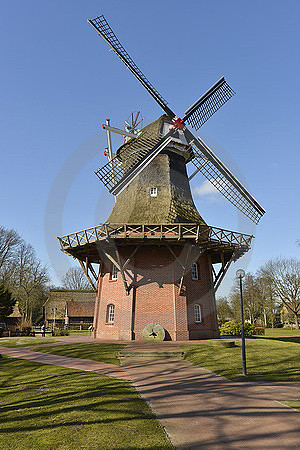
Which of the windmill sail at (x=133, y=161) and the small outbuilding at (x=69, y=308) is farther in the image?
the small outbuilding at (x=69, y=308)

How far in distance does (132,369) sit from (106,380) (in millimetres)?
2275

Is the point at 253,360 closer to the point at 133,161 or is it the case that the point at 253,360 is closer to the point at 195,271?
the point at 195,271

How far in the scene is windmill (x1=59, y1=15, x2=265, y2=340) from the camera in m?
17.9

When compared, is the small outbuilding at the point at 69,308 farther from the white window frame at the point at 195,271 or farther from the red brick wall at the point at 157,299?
the white window frame at the point at 195,271

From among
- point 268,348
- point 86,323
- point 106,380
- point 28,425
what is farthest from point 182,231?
point 86,323

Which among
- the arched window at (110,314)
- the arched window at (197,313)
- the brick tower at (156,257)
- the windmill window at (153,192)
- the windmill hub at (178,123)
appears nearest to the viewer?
the brick tower at (156,257)

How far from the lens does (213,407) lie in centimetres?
710

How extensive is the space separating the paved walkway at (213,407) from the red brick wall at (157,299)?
5.88m

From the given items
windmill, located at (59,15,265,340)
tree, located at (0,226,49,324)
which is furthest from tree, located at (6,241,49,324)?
windmill, located at (59,15,265,340)

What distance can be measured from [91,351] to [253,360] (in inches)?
298

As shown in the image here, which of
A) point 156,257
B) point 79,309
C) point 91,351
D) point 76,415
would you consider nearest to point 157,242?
point 156,257

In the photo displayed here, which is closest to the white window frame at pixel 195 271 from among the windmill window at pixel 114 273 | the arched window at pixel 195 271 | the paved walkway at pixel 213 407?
the arched window at pixel 195 271

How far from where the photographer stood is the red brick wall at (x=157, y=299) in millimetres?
18016

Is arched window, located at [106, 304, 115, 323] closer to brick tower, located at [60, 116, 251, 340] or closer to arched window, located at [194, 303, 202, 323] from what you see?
brick tower, located at [60, 116, 251, 340]
